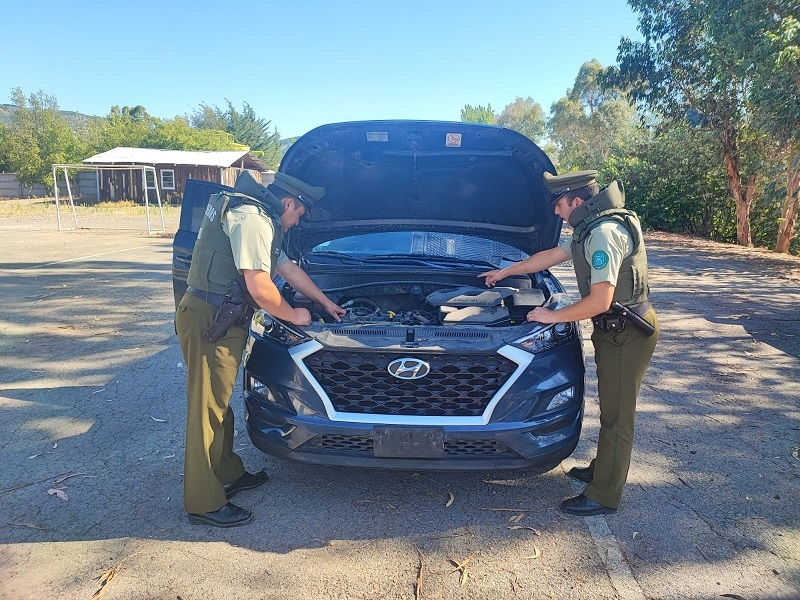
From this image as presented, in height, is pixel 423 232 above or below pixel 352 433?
above

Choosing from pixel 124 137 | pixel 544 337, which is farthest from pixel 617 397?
pixel 124 137

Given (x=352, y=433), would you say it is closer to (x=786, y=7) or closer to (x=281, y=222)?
(x=281, y=222)

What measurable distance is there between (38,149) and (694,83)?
43.8 m

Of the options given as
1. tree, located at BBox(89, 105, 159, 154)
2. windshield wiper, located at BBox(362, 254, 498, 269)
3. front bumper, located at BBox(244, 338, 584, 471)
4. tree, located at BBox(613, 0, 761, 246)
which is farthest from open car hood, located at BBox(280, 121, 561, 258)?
tree, located at BBox(89, 105, 159, 154)

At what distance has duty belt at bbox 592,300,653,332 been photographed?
9.55 feet

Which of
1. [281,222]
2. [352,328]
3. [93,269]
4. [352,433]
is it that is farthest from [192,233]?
[93,269]

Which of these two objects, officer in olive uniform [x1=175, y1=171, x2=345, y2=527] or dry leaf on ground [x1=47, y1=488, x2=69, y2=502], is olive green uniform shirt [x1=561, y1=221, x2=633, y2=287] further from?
dry leaf on ground [x1=47, y1=488, x2=69, y2=502]

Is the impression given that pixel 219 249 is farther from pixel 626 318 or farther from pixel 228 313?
pixel 626 318

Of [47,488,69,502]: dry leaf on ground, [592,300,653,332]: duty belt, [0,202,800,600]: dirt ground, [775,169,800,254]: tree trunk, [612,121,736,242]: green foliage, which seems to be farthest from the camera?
[612,121,736,242]: green foliage

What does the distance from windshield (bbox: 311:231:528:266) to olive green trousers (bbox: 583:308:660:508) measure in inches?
48.6

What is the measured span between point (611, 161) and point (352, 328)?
77.4ft

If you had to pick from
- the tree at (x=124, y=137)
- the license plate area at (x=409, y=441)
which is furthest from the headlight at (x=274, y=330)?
the tree at (x=124, y=137)

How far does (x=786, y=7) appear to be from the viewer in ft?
32.7

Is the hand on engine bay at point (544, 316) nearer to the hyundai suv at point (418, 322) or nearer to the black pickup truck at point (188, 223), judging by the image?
Result: the hyundai suv at point (418, 322)
